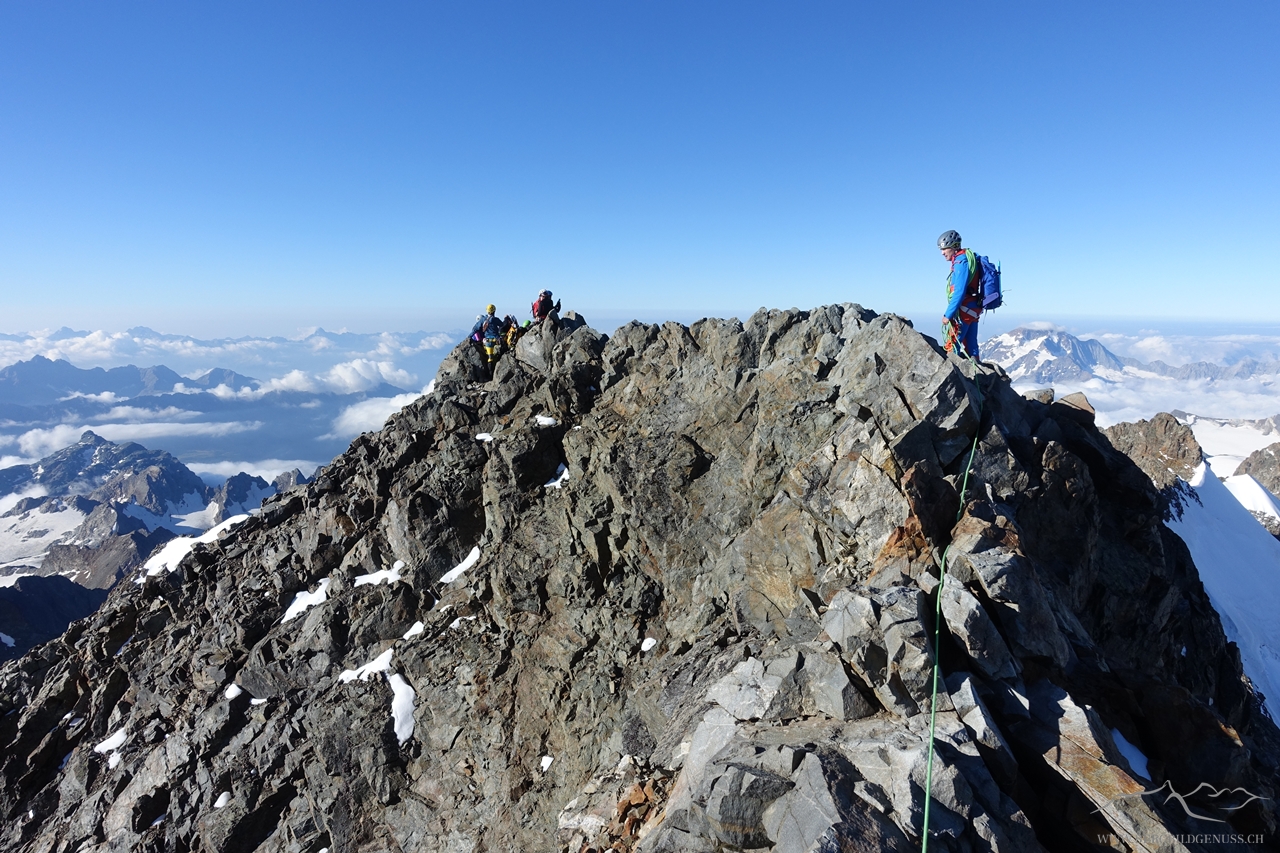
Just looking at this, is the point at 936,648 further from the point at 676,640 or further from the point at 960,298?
the point at 960,298

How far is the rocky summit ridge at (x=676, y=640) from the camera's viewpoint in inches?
429

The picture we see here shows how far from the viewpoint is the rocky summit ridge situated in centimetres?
1089

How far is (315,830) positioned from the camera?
26.3 m

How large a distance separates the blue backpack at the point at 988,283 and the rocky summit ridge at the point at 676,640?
2675 millimetres

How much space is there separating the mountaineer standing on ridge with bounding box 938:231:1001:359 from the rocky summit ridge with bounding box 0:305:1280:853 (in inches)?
83.7

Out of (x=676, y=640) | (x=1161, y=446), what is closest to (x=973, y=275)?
(x=676, y=640)

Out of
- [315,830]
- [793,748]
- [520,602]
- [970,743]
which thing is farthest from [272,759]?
[970,743]

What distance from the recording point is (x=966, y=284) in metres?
19.9

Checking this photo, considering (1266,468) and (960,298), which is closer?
(960,298)

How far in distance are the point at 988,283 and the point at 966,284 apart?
914 millimetres

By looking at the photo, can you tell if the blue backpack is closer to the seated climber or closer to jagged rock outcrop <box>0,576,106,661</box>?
the seated climber

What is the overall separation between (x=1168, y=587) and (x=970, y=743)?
1665 cm

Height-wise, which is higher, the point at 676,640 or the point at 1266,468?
the point at 676,640

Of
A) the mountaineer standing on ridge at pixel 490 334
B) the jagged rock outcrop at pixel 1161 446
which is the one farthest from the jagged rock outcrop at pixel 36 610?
the jagged rock outcrop at pixel 1161 446
